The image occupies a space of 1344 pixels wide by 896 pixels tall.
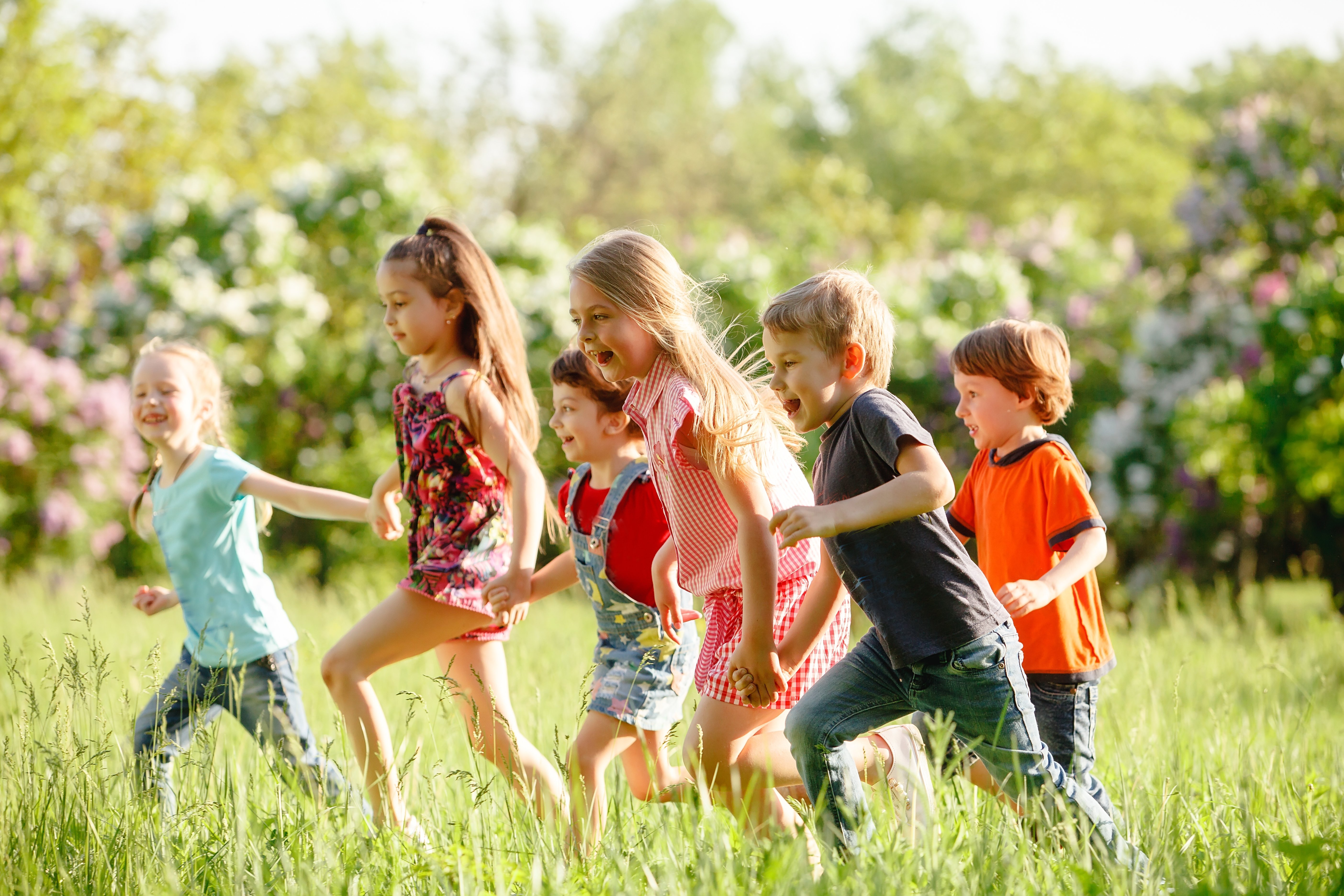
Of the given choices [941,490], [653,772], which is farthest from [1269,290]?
[653,772]

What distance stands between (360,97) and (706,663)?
24314mm

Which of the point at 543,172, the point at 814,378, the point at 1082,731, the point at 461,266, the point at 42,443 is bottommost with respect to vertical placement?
the point at 1082,731

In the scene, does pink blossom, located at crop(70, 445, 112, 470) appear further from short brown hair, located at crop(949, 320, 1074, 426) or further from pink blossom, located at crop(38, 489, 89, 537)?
short brown hair, located at crop(949, 320, 1074, 426)

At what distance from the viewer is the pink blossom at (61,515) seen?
918 cm

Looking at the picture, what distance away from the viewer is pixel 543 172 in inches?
1113

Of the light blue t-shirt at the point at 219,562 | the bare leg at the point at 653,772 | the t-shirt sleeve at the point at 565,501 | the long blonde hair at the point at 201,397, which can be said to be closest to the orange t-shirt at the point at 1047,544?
the bare leg at the point at 653,772

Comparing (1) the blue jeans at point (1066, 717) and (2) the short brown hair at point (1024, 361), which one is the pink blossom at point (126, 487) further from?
(1) the blue jeans at point (1066, 717)

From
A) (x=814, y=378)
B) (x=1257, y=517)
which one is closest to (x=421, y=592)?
(x=814, y=378)

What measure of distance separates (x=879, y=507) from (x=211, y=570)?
2219mm

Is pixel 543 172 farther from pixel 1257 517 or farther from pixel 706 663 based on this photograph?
pixel 706 663

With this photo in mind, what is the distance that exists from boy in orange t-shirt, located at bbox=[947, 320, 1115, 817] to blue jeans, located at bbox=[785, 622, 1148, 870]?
24cm

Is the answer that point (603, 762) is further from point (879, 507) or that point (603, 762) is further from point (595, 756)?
point (879, 507)

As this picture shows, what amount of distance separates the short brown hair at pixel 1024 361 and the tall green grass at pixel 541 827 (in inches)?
32.0

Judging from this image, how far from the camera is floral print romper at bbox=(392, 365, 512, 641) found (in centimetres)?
329
